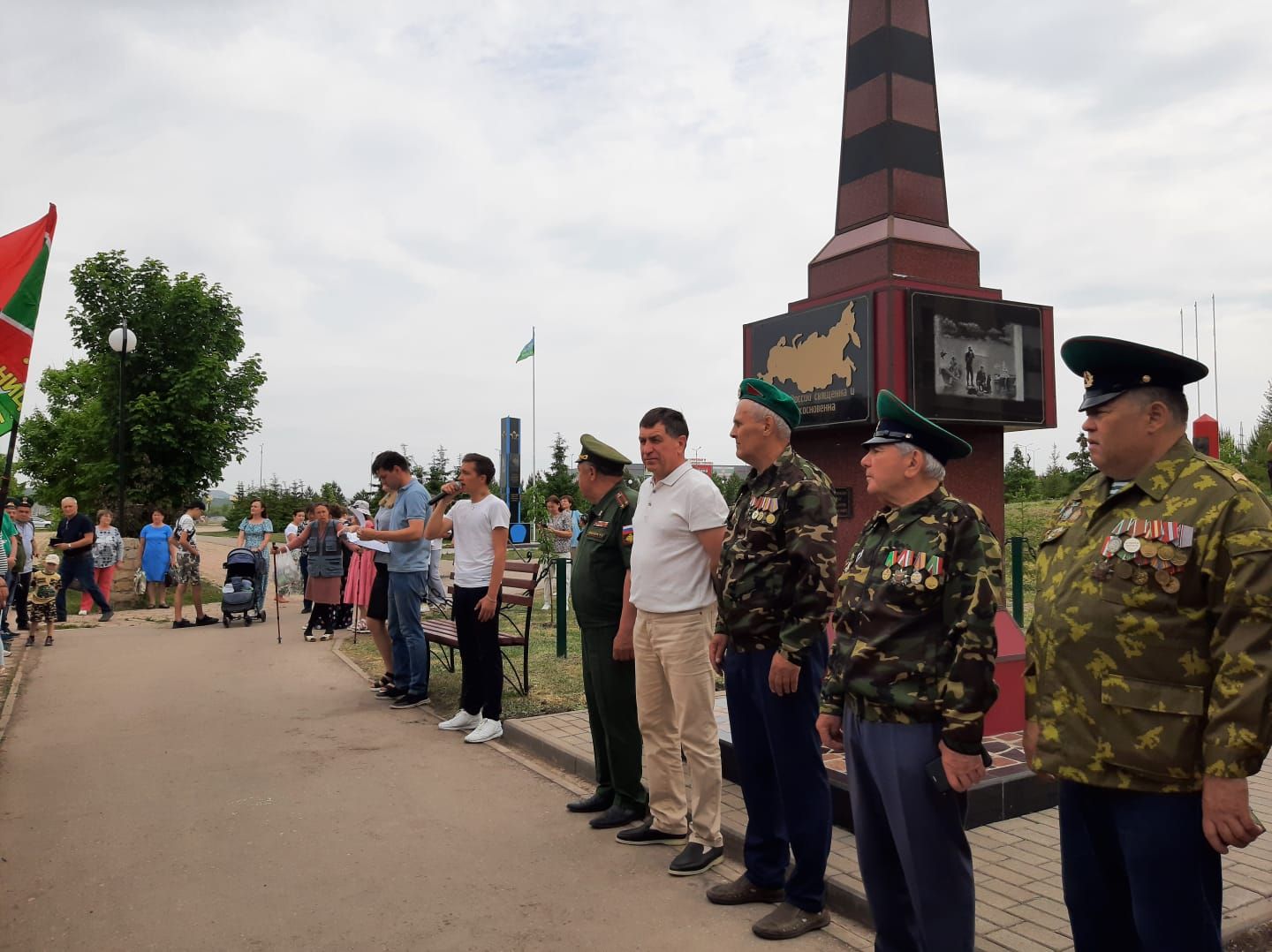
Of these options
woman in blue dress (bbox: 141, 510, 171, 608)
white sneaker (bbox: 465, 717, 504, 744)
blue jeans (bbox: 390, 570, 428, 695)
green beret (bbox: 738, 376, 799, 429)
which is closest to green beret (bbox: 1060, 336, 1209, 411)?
green beret (bbox: 738, 376, 799, 429)

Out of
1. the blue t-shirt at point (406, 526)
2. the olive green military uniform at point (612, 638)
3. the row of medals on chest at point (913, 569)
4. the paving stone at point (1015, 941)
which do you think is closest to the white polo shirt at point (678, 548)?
the olive green military uniform at point (612, 638)

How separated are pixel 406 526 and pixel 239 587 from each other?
6.85 m

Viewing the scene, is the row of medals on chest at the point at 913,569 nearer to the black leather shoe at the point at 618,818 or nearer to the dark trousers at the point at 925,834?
the dark trousers at the point at 925,834

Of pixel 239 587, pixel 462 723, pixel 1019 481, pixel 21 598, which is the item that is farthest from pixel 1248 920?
pixel 1019 481

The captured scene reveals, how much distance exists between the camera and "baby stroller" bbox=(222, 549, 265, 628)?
13.1m

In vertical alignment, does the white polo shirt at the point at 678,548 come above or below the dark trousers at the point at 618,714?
above

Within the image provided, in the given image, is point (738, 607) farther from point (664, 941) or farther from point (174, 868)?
point (174, 868)

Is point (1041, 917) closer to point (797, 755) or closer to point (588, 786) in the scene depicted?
point (797, 755)

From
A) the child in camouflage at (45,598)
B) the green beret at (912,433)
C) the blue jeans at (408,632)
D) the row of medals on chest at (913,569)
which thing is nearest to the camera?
the row of medals on chest at (913,569)

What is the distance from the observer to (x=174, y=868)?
4.31 metres

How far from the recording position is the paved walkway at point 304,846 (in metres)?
3.68

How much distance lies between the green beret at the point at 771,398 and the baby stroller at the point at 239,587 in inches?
428

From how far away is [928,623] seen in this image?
2.76 meters

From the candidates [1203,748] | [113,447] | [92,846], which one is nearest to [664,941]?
[1203,748]
